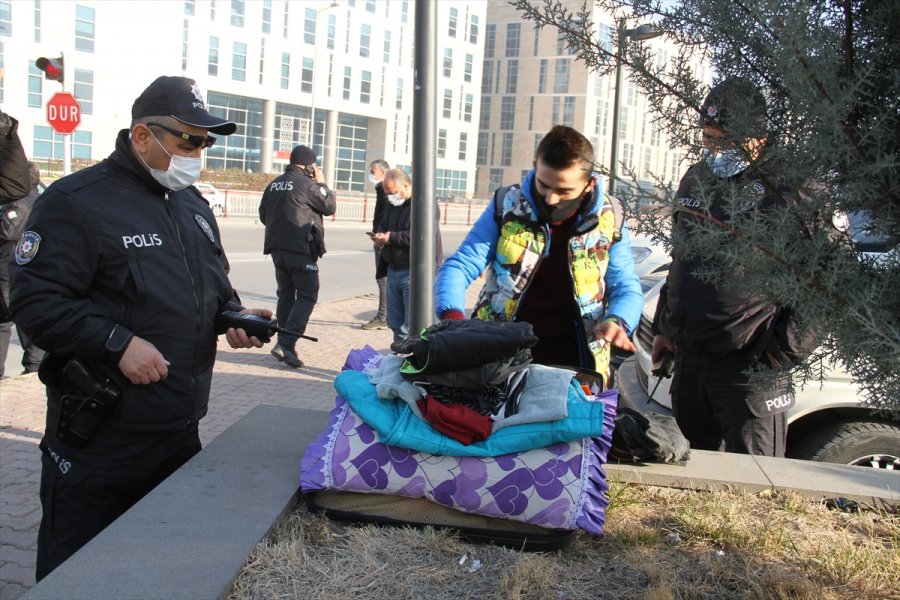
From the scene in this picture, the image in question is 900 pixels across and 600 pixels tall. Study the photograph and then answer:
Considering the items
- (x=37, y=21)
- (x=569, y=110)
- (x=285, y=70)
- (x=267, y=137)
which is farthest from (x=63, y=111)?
(x=569, y=110)

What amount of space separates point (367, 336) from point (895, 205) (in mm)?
8700

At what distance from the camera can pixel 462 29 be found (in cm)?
7731

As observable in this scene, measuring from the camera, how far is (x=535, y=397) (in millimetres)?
2766

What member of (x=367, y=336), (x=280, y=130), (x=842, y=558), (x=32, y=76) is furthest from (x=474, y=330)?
(x=280, y=130)

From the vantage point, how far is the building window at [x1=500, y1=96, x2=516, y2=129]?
9506 cm

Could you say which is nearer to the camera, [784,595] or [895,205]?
[895,205]

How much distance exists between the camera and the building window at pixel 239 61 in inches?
2372

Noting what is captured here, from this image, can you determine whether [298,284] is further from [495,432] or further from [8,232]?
[495,432]

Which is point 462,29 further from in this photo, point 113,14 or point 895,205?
point 895,205

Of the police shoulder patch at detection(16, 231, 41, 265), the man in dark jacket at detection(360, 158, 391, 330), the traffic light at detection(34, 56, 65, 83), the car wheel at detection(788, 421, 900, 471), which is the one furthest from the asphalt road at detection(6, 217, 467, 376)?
the car wheel at detection(788, 421, 900, 471)

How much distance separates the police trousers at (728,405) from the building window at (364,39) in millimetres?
68984

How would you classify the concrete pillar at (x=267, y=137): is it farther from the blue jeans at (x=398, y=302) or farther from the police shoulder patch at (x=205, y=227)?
the police shoulder patch at (x=205, y=227)

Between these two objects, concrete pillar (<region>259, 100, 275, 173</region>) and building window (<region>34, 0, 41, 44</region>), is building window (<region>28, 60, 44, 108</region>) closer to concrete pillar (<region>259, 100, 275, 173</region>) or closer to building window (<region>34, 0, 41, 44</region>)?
building window (<region>34, 0, 41, 44</region>)

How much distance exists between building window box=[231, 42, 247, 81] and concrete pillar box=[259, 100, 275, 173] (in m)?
2.72
